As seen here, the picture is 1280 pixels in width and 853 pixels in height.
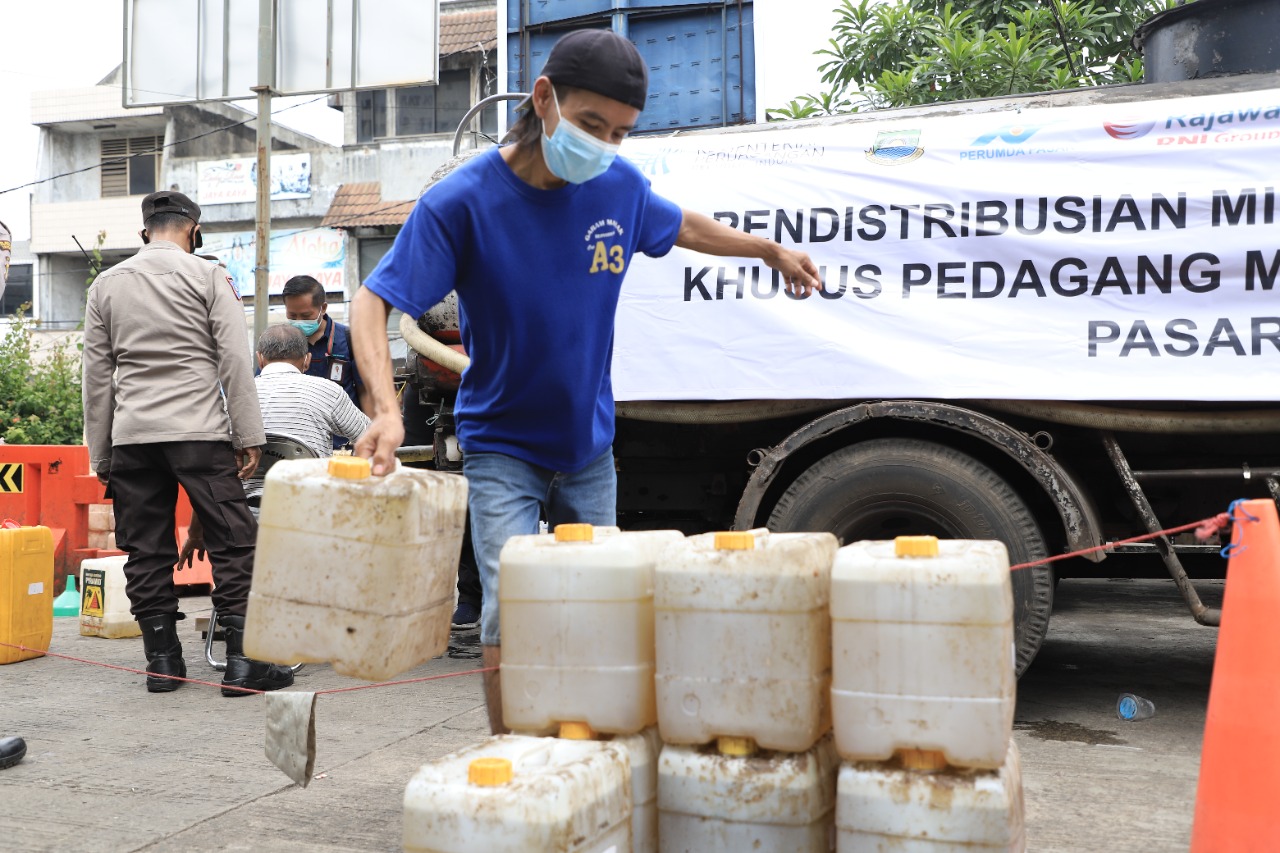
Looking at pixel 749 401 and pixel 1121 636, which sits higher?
pixel 749 401

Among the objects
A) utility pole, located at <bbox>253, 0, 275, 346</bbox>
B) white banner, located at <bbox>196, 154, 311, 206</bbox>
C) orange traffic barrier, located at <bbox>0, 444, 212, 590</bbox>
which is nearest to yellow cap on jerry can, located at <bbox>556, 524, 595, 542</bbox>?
orange traffic barrier, located at <bbox>0, 444, 212, 590</bbox>

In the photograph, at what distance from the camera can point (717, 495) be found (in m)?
5.06

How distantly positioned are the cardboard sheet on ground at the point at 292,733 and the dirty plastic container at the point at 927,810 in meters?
1.23

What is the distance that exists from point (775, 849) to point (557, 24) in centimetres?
1654

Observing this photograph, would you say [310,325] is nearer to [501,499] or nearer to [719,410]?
[719,410]

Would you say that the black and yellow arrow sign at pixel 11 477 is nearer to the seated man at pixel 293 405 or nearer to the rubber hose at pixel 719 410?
the seated man at pixel 293 405

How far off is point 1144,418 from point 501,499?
97.0 inches

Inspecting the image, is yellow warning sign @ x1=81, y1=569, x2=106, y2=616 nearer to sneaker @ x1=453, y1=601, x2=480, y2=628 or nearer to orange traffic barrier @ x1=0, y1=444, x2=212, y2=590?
sneaker @ x1=453, y1=601, x2=480, y2=628

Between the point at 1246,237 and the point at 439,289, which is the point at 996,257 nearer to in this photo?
the point at 1246,237

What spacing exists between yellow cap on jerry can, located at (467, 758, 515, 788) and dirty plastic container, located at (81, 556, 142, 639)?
456cm

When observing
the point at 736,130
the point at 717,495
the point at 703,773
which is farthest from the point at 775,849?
the point at 736,130

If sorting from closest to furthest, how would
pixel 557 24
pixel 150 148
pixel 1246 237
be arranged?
pixel 1246 237, pixel 557 24, pixel 150 148

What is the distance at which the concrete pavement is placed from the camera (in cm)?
303

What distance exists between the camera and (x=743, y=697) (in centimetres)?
244
